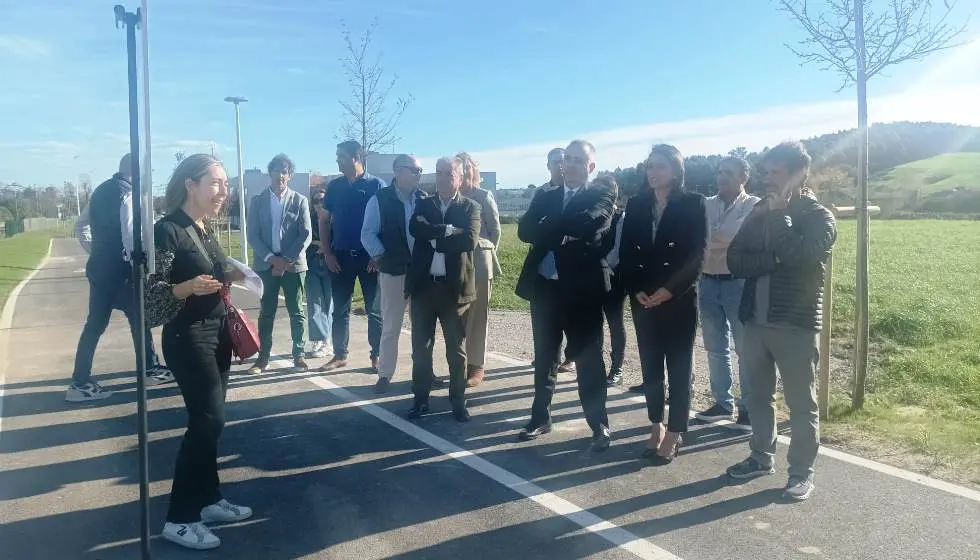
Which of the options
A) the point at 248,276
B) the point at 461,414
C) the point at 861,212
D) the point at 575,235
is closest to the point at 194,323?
the point at 248,276

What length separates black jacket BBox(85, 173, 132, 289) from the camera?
21.6 feet

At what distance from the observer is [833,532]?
150 inches

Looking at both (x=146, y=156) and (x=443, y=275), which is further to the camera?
(x=443, y=275)

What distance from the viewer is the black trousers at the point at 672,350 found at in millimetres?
4867

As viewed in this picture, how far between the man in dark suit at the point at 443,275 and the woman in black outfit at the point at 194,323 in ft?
6.86

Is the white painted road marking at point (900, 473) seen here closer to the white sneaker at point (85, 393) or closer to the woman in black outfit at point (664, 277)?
the woman in black outfit at point (664, 277)

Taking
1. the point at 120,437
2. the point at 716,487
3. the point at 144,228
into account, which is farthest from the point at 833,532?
the point at 120,437

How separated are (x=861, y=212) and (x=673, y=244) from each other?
201cm

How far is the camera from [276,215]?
7.52 metres

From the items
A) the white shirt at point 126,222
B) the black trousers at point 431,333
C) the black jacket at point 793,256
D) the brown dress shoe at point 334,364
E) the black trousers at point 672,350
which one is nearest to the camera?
the black jacket at point 793,256

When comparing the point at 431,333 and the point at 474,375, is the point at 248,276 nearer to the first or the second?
the point at 431,333

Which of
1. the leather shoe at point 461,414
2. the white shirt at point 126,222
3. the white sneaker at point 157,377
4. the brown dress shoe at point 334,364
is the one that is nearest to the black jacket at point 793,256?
the leather shoe at point 461,414

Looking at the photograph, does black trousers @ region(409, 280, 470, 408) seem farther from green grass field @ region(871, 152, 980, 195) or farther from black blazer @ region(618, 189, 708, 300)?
green grass field @ region(871, 152, 980, 195)

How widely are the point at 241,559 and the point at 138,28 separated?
2.54 meters
